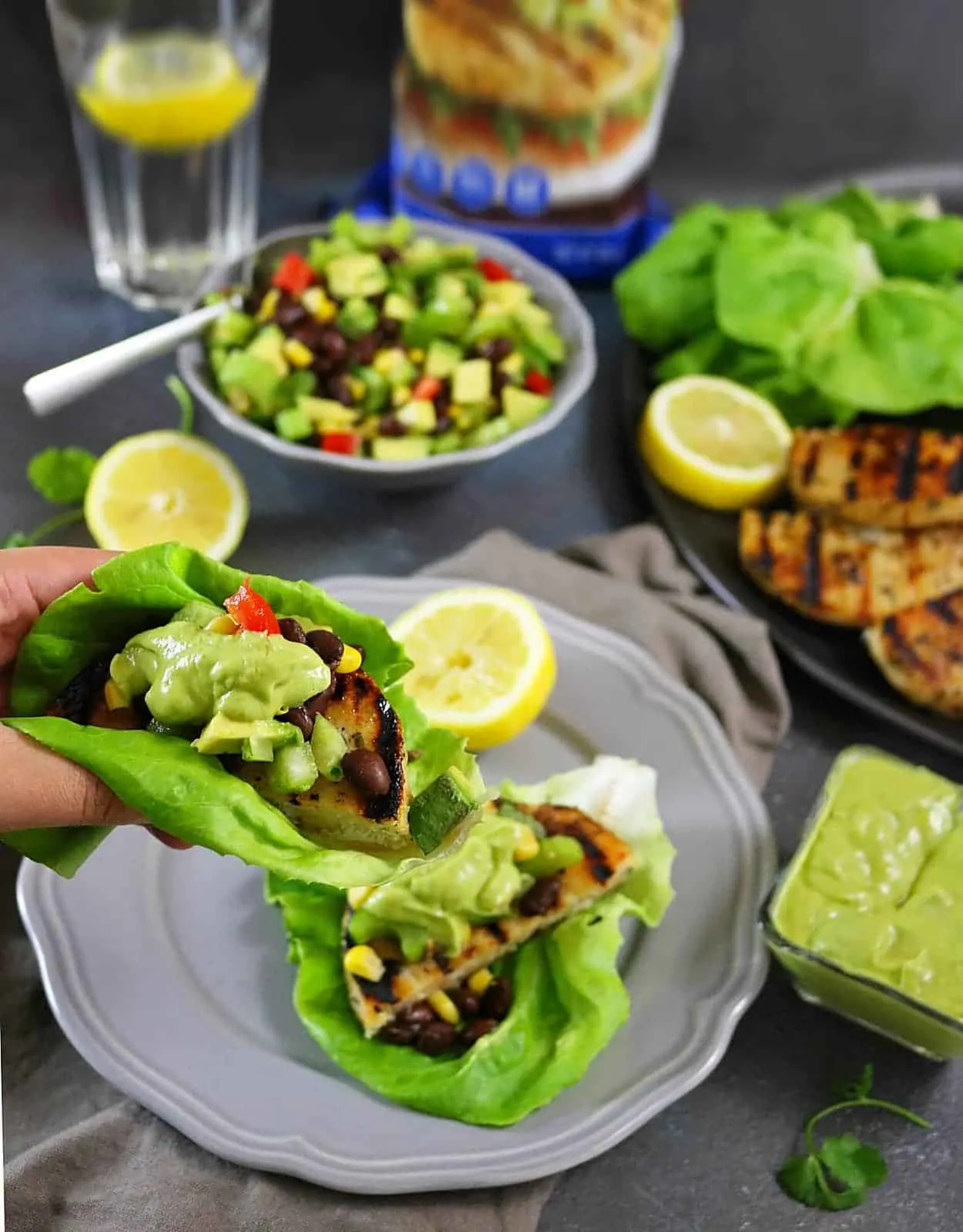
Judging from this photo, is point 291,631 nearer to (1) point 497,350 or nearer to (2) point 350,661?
(2) point 350,661

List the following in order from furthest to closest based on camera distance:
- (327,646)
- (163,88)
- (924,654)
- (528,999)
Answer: (163,88)
(924,654)
(528,999)
(327,646)

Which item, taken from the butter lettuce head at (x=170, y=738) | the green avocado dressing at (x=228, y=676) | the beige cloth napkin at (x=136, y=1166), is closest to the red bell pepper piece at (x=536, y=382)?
the beige cloth napkin at (x=136, y=1166)

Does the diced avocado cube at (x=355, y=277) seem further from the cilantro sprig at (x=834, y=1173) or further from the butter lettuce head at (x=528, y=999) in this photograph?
the cilantro sprig at (x=834, y=1173)

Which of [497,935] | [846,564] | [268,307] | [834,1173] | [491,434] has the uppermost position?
[268,307]

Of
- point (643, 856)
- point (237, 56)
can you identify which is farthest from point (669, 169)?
point (643, 856)

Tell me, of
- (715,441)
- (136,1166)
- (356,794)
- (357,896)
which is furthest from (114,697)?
(715,441)

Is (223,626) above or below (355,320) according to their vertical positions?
above
